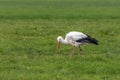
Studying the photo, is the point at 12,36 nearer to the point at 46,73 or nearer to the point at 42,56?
the point at 42,56

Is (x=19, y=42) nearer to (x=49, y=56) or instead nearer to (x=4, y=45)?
(x=4, y=45)

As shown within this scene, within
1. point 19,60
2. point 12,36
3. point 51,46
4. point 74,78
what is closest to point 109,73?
point 74,78

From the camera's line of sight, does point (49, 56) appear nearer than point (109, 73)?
No

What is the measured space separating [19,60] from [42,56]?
1.32 metres

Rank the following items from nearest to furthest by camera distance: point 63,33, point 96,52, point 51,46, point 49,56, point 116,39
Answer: point 49,56 → point 96,52 → point 51,46 → point 116,39 → point 63,33

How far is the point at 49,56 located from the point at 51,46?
2.68 metres

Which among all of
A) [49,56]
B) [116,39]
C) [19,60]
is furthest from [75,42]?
[116,39]

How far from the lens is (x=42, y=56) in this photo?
14875 millimetres

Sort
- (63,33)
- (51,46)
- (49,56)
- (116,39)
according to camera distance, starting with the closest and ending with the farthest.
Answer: (49,56) → (51,46) → (116,39) → (63,33)

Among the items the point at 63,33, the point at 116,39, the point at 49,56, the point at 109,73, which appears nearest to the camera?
the point at 109,73

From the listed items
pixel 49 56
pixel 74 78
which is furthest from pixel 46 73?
pixel 49 56

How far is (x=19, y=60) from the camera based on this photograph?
13.7m

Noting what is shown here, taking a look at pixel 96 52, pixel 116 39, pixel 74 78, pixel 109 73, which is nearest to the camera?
pixel 74 78

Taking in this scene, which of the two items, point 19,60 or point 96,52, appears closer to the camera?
point 19,60
